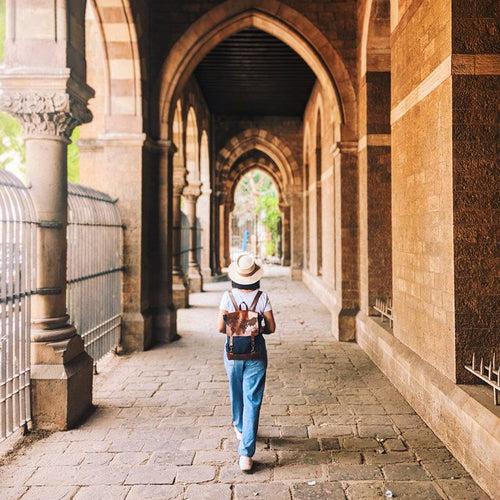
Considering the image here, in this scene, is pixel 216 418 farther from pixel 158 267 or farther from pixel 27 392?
pixel 158 267

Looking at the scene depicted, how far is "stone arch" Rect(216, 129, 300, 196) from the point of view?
18.2m

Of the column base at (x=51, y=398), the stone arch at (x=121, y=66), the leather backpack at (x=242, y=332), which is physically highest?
the stone arch at (x=121, y=66)

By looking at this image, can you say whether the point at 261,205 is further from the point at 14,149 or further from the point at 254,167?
the point at 14,149

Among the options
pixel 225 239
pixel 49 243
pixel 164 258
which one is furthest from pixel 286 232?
pixel 49 243

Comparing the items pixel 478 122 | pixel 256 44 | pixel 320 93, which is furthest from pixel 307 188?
pixel 478 122

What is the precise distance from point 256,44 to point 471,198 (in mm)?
7742

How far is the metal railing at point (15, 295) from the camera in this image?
3.64m

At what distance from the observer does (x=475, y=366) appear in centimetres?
369

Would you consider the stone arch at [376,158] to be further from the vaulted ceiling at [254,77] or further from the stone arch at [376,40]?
the vaulted ceiling at [254,77]

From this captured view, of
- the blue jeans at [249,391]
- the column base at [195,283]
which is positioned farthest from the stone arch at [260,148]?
the blue jeans at [249,391]

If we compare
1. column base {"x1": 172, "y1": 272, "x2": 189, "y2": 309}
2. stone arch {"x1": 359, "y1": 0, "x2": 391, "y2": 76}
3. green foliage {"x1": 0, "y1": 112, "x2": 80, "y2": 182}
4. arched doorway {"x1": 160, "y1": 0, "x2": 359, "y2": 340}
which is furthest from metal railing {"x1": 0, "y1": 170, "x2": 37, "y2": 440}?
green foliage {"x1": 0, "y1": 112, "x2": 80, "y2": 182}

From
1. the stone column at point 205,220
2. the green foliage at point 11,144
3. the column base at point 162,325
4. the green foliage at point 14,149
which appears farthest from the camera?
the green foliage at point 11,144

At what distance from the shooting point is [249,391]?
3.34 meters

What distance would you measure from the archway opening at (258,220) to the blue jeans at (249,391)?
65.7 ft
